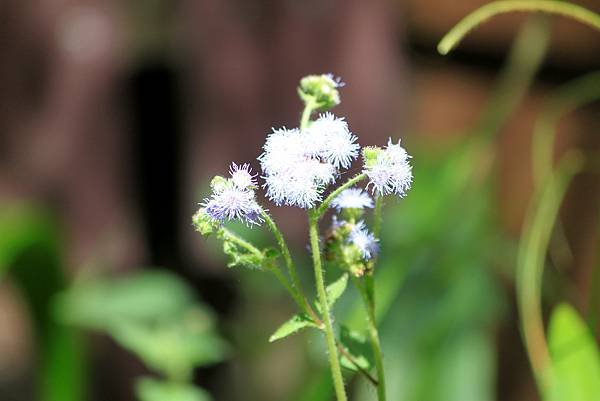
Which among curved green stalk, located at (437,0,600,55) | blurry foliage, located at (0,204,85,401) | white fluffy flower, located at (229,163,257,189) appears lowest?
white fluffy flower, located at (229,163,257,189)

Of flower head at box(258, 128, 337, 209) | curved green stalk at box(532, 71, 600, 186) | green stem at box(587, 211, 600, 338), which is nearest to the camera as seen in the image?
flower head at box(258, 128, 337, 209)

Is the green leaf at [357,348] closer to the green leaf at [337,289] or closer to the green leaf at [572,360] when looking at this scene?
the green leaf at [337,289]

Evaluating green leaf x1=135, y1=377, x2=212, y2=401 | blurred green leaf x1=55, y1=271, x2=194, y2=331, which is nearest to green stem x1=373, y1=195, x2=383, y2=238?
green leaf x1=135, y1=377, x2=212, y2=401

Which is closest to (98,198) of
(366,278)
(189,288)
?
(189,288)

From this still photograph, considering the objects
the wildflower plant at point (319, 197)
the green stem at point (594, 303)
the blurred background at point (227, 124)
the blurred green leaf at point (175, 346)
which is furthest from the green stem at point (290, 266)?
the blurred background at point (227, 124)

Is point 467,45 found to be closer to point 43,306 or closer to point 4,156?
point 4,156

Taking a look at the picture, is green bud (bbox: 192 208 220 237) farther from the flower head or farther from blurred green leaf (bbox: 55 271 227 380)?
Answer: blurred green leaf (bbox: 55 271 227 380)

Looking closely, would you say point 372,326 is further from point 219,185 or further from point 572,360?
point 572,360
